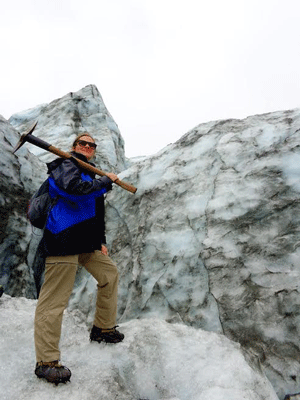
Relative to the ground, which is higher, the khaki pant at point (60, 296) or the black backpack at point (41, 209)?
the black backpack at point (41, 209)

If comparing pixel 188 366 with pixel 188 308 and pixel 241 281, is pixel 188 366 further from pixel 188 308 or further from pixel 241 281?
pixel 241 281

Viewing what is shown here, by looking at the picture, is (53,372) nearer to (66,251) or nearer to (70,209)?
(66,251)

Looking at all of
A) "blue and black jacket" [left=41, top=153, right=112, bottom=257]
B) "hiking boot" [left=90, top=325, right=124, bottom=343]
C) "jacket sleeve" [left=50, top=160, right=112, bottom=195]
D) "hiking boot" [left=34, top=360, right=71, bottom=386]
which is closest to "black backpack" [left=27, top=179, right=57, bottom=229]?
"blue and black jacket" [left=41, top=153, right=112, bottom=257]

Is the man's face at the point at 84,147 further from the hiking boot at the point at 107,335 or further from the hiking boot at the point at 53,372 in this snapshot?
the hiking boot at the point at 53,372

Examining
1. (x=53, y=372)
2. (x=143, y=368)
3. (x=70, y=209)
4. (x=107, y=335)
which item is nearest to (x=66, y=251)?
(x=70, y=209)

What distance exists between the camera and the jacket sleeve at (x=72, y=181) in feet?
11.9

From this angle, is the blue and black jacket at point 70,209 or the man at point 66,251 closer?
the man at point 66,251

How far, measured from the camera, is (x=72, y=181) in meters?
3.61

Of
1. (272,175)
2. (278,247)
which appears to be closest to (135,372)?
(278,247)

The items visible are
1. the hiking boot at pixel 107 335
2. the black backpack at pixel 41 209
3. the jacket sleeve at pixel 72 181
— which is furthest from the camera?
the hiking boot at pixel 107 335

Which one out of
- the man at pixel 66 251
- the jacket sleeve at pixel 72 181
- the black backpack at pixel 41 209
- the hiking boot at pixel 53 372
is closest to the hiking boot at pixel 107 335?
the man at pixel 66 251

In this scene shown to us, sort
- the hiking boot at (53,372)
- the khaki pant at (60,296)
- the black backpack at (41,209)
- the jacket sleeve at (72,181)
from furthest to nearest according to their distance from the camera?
the black backpack at (41,209), the jacket sleeve at (72,181), the khaki pant at (60,296), the hiking boot at (53,372)

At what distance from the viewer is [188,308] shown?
4.79 m

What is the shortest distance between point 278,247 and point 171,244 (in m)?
1.79
